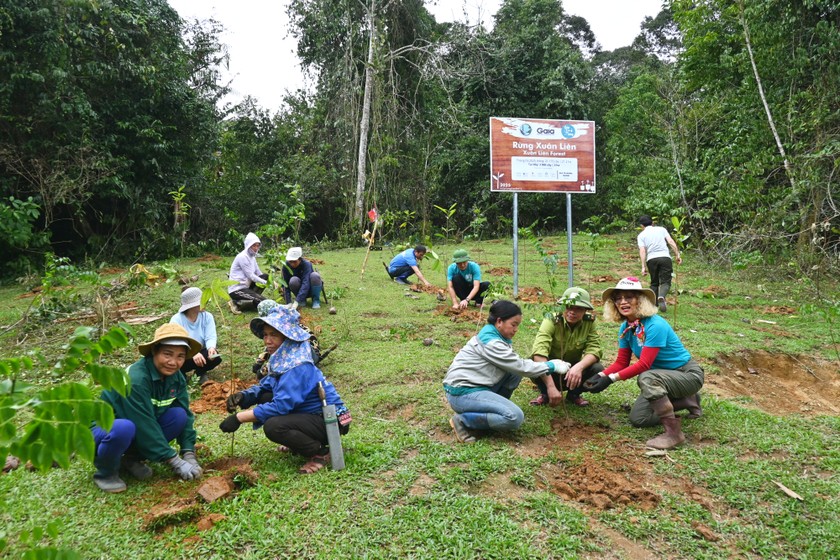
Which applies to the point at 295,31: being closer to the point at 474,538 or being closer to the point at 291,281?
the point at 291,281

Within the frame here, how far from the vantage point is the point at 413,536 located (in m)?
2.98

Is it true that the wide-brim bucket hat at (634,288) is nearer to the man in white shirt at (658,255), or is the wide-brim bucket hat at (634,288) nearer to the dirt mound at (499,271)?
the man in white shirt at (658,255)

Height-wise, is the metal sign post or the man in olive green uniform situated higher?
the metal sign post

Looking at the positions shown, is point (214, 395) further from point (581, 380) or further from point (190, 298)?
point (581, 380)

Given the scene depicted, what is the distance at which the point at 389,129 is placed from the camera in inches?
749

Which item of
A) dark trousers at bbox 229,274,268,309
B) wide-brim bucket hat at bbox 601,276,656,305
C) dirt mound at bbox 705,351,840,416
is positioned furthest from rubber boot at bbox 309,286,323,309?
dirt mound at bbox 705,351,840,416

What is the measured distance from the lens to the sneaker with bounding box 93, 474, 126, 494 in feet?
11.1

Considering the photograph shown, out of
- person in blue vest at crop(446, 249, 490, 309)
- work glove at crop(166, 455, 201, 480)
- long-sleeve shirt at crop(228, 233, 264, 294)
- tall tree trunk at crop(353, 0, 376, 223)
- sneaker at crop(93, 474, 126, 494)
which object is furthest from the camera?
tall tree trunk at crop(353, 0, 376, 223)

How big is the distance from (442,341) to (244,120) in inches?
668

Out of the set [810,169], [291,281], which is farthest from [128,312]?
[810,169]

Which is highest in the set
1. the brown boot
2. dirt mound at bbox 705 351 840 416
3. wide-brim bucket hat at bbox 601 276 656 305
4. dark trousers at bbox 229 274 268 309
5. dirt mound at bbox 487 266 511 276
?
wide-brim bucket hat at bbox 601 276 656 305

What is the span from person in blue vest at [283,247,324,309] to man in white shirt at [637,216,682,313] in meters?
5.20

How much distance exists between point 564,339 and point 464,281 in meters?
3.99

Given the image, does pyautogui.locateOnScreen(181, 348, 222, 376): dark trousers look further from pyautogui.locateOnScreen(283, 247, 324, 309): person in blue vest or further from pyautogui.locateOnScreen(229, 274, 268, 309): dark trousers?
pyautogui.locateOnScreen(283, 247, 324, 309): person in blue vest
